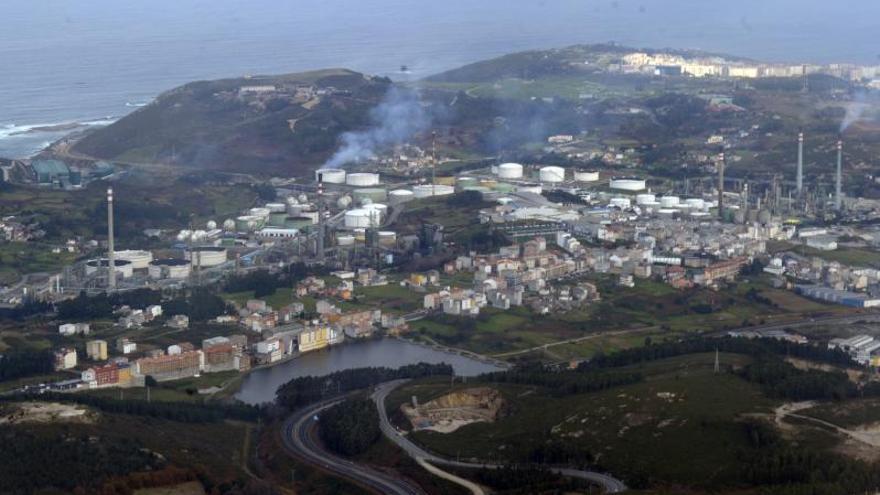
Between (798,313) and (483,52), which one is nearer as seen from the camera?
(798,313)

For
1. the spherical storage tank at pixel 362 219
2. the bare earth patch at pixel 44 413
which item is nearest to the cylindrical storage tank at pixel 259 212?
the spherical storage tank at pixel 362 219

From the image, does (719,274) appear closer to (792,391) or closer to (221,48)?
(792,391)

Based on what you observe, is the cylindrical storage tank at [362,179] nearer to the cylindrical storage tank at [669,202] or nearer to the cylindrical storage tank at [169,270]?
the cylindrical storage tank at [669,202]

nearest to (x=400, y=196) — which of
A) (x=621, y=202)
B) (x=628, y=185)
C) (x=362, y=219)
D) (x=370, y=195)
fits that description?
(x=370, y=195)

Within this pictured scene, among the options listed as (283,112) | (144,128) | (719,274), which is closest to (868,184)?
(719,274)

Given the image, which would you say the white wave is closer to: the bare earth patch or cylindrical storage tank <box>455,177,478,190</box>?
cylindrical storage tank <box>455,177,478,190</box>

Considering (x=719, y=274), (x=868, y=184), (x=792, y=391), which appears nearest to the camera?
(x=792, y=391)

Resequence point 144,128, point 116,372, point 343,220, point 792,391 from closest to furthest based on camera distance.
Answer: point 792,391 → point 116,372 → point 343,220 → point 144,128
